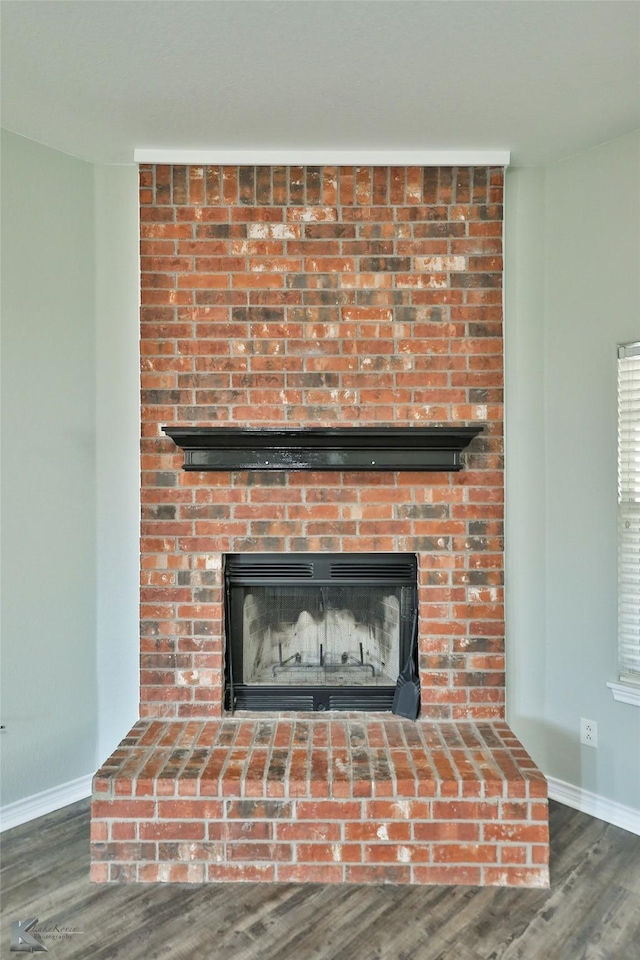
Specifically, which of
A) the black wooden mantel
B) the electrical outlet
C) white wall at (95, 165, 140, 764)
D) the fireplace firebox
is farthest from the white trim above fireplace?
the electrical outlet

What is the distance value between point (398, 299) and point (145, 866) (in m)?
2.30

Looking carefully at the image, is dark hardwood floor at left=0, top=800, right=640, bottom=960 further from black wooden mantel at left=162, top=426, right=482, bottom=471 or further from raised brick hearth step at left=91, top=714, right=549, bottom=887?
black wooden mantel at left=162, top=426, right=482, bottom=471

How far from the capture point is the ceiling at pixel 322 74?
1712mm

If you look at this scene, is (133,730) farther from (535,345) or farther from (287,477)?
(535,345)

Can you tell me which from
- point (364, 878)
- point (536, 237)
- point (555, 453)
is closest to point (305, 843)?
point (364, 878)

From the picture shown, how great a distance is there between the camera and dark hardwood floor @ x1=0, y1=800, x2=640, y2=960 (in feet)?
5.62

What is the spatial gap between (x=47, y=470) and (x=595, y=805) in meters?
2.60

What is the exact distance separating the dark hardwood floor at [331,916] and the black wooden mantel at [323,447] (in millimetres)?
1479

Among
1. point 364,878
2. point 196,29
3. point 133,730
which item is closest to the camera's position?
point 196,29

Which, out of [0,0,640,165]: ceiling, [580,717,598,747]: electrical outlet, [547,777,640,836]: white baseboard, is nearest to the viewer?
[0,0,640,165]: ceiling

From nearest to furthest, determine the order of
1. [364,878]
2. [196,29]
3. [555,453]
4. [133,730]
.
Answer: [196,29], [364,878], [133,730], [555,453]

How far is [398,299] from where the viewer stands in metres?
2.49

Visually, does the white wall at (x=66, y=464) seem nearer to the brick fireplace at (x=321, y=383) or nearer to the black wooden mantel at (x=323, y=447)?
the brick fireplace at (x=321, y=383)

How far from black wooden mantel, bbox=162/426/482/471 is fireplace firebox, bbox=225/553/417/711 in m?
0.41
